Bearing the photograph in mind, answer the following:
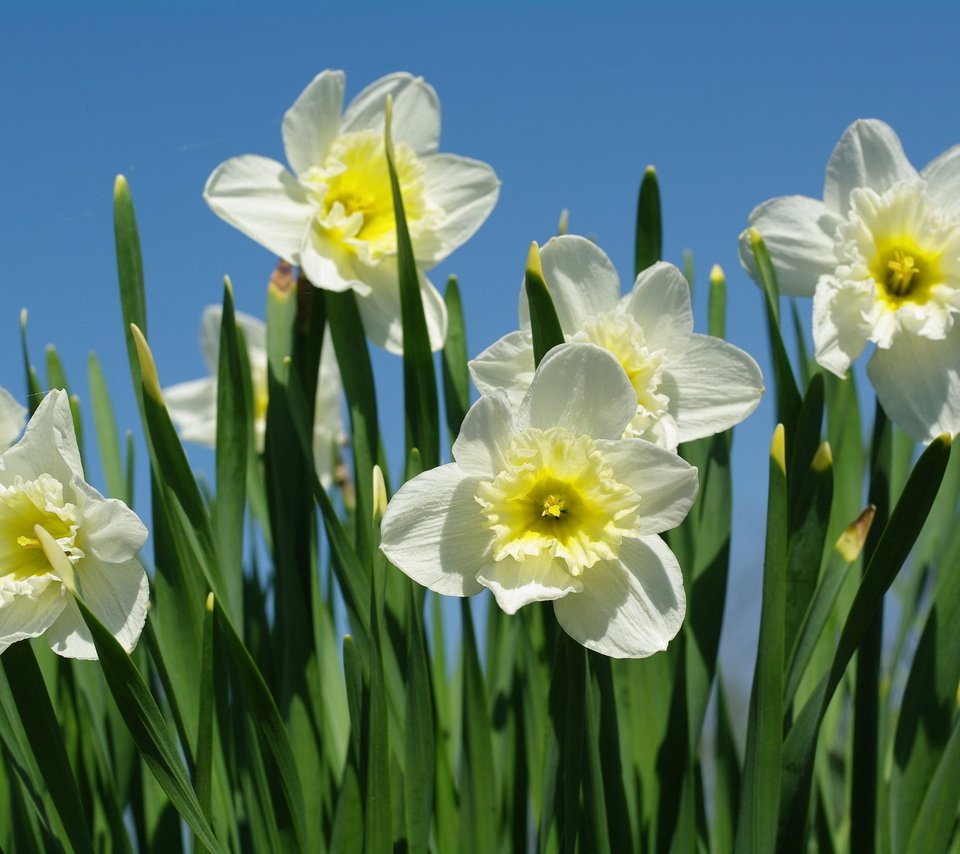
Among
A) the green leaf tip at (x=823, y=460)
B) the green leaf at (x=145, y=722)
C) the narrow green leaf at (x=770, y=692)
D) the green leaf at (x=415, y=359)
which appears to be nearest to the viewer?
the green leaf at (x=145, y=722)

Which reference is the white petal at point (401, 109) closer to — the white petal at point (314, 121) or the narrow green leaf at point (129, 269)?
the white petal at point (314, 121)

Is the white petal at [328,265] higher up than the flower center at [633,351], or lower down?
higher up

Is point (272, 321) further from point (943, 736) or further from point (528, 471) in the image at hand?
point (943, 736)

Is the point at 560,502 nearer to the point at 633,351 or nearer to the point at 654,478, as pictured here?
the point at 654,478

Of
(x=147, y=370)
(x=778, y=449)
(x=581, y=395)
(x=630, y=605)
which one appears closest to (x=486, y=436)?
(x=581, y=395)

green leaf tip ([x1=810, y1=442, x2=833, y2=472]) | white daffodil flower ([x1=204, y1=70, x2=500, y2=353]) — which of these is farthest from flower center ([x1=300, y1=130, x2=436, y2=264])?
green leaf tip ([x1=810, y1=442, x2=833, y2=472])

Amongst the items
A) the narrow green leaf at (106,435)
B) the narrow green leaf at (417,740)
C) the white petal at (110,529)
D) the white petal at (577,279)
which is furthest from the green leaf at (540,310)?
the narrow green leaf at (106,435)
